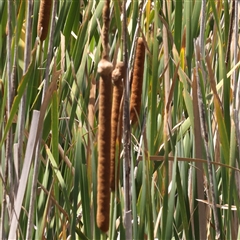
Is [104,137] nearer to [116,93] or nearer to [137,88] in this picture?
[116,93]

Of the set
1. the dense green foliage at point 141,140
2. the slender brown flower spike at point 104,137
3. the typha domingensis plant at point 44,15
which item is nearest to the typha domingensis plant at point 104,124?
the slender brown flower spike at point 104,137

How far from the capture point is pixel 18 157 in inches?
38.1

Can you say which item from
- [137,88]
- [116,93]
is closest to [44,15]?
[137,88]

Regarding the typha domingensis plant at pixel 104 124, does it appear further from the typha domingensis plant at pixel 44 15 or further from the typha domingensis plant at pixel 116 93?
the typha domingensis plant at pixel 44 15

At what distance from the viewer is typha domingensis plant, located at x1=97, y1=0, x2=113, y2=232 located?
0.53m

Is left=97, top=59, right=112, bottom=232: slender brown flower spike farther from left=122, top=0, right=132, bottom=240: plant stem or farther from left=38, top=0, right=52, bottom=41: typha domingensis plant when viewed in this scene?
left=38, top=0, right=52, bottom=41: typha domingensis plant

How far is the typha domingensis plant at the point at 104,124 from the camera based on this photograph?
1.74 feet

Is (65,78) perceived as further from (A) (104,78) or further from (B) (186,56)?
(A) (104,78)

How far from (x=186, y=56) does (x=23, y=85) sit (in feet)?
1.28

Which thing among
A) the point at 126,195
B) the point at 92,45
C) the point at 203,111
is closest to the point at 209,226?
the point at 203,111

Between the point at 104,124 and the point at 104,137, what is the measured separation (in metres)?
0.02

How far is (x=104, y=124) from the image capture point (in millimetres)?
550

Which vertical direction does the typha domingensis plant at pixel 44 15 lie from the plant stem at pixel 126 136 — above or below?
above

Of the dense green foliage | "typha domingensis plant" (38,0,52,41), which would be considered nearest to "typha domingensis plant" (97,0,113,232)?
the dense green foliage
